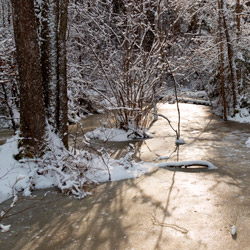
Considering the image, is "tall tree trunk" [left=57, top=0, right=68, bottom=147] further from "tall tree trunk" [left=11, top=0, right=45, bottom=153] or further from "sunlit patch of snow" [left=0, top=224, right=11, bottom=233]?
"sunlit patch of snow" [left=0, top=224, right=11, bottom=233]

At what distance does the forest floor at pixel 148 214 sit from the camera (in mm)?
3322

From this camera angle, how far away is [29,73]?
4988mm

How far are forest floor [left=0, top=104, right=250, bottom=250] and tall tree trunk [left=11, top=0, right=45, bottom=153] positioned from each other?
113 centimetres

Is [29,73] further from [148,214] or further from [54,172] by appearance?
[148,214]

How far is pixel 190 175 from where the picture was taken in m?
5.49

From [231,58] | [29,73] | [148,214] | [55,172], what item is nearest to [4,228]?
[55,172]

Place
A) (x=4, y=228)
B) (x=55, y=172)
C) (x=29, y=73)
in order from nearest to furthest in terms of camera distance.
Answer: (x=4, y=228)
(x=29, y=73)
(x=55, y=172)

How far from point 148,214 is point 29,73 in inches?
120

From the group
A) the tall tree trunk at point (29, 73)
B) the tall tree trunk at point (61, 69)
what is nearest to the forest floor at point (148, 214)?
the tall tree trunk at point (29, 73)

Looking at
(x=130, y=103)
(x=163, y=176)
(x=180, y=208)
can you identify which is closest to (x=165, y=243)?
(x=180, y=208)

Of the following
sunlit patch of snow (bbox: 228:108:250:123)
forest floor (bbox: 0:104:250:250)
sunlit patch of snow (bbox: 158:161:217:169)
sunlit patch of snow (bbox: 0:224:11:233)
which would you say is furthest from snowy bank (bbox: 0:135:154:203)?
sunlit patch of snow (bbox: 228:108:250:123)

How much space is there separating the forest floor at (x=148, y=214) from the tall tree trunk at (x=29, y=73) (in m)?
1.13

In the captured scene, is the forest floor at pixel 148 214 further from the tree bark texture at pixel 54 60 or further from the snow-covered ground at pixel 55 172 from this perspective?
the tree bark texture at pixel 54 60

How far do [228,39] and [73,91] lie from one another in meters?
6.94
